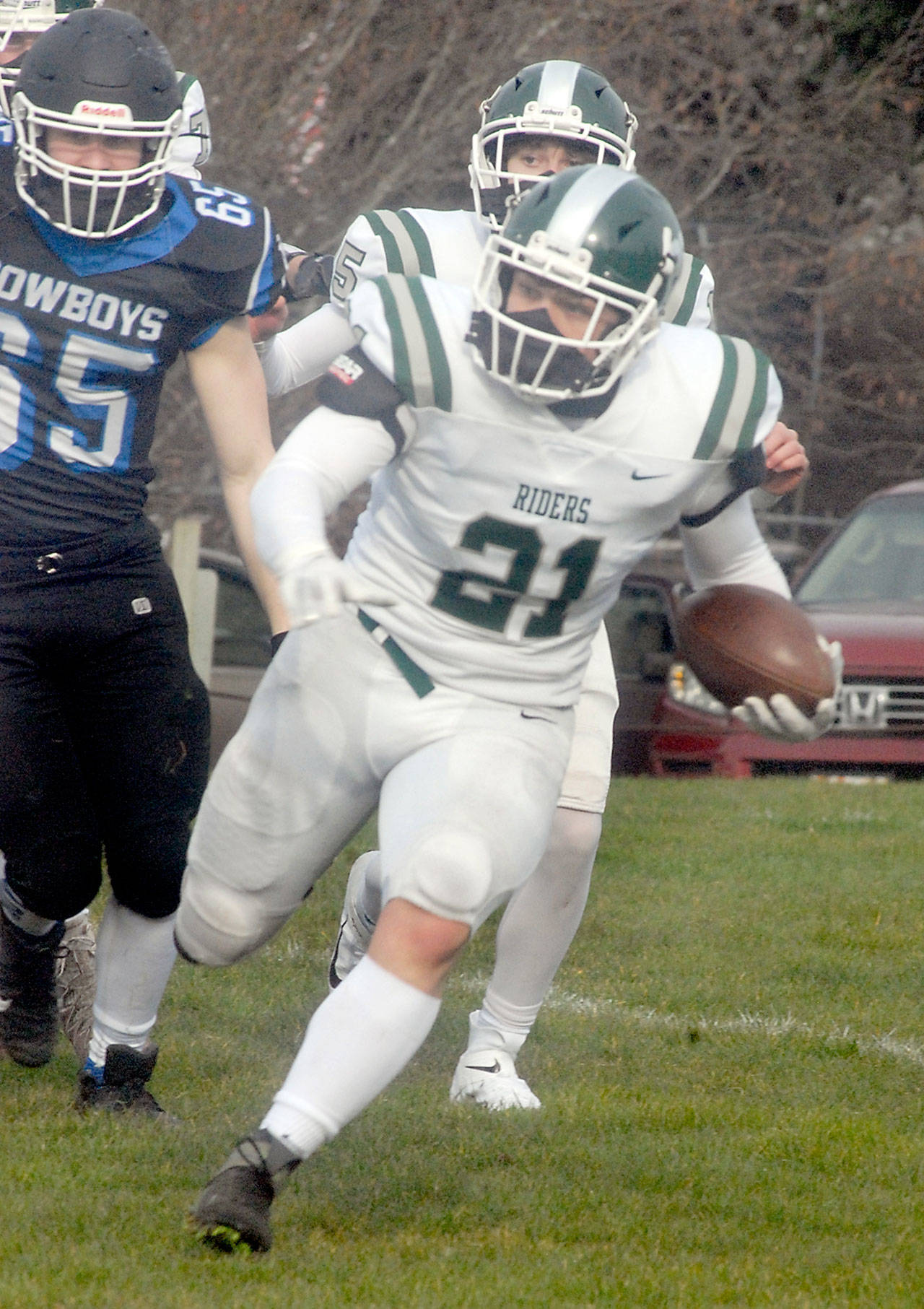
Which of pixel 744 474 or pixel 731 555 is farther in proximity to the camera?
pixel 731 555

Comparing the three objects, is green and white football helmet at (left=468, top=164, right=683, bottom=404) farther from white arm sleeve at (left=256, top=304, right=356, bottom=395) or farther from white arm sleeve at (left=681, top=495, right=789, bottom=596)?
white arm sleeve at (left=256, top=304, right=356, bottom=395)

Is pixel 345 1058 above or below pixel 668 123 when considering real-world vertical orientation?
above

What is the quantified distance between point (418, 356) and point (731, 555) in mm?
756

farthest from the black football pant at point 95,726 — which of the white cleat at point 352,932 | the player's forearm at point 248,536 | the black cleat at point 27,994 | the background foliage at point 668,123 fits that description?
the background foliage at point 668,123

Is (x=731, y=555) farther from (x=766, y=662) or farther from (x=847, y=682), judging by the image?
(x=847, y=682)

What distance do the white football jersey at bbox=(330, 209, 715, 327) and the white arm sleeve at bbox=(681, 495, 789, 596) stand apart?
0.55m

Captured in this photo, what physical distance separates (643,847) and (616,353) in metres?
4.13

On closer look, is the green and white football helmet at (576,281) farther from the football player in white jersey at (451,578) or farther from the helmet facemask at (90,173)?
the helmet facemask at (90,173)

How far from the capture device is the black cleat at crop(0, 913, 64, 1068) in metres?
4.11

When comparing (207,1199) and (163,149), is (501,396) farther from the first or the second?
(207,1199)

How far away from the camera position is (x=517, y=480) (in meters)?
3.18

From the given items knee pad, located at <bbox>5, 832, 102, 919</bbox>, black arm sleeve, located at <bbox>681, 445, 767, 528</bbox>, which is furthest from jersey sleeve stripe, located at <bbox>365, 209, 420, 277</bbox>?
knee pad, located at <bbox>5, 832, 102, 919</bbox>

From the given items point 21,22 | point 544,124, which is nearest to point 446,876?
point 544,124

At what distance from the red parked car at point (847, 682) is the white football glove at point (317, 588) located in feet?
18.7
